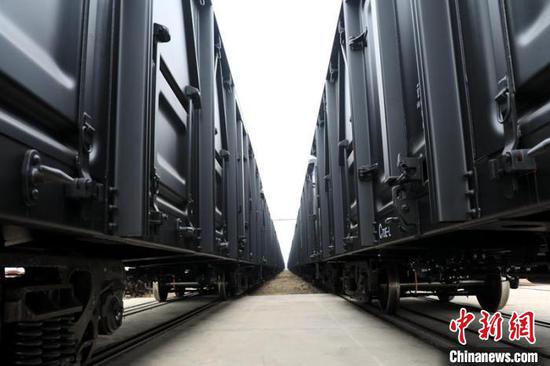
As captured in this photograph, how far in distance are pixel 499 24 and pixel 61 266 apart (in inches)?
99.9

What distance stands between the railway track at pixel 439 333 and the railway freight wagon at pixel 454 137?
425 mm

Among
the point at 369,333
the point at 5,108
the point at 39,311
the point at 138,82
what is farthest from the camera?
the point at 369,333

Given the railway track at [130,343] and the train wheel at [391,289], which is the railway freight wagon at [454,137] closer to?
the train wheel at [391,289]

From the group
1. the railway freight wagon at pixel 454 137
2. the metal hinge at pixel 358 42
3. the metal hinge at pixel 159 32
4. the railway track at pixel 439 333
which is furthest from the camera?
the metal hinge at pixel 358 42

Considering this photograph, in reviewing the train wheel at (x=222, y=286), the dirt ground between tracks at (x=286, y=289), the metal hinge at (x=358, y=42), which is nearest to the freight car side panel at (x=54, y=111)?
the metal hinge at (x=358, y=42)

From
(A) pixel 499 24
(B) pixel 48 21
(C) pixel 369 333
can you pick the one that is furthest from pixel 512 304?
(B) pixel 48 21

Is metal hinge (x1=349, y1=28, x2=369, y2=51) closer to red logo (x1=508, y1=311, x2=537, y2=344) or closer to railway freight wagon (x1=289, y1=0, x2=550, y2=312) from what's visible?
railway freight wagon (x1=289, y1=0, x2=550, y2=312)

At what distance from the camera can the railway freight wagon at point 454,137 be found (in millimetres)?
2029

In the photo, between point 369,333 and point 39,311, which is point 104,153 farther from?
point 369,333

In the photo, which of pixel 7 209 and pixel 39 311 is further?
pixel 39 311

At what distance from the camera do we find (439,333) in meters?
5.05

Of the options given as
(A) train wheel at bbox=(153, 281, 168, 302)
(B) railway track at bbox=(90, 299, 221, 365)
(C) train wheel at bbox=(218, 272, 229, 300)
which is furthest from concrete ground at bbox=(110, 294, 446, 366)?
(A) train wheel at bbox=(153, 281, 168, 302)

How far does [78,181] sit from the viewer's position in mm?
2195

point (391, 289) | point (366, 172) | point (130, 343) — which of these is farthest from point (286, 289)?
point (366, 172)
